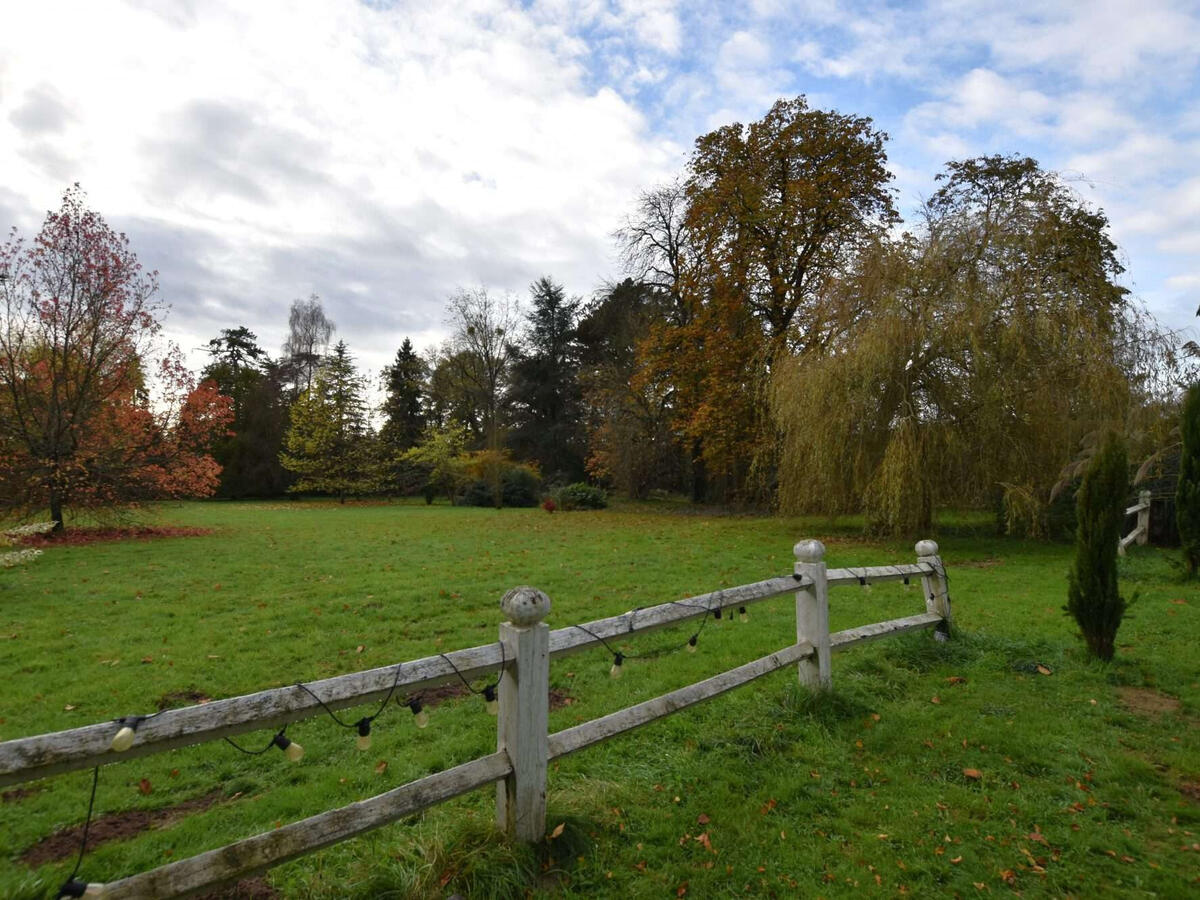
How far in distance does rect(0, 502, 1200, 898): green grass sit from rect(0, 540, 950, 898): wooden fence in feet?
1.13

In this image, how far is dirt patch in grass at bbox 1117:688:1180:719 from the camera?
14.9 feet

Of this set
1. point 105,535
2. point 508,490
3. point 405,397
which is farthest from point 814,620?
point 405,397

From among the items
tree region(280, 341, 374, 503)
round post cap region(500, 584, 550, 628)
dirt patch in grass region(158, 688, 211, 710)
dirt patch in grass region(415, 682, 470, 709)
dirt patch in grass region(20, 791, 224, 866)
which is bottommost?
dirt patch in grass region(20, 791, 224, 866)

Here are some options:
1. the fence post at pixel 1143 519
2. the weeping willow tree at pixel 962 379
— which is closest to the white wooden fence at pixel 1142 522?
the fence post at pixel 1143 519

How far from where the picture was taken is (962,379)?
12.2 metres

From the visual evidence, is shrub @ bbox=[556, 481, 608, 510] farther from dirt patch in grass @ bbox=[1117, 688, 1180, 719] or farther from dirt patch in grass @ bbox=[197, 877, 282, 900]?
dirt patch in grass @ bbox=[197, 877, 282, 900]

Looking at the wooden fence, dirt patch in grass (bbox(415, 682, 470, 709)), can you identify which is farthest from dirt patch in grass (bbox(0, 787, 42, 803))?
the wooden fence

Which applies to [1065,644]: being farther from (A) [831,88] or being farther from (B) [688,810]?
(A) [831,88]

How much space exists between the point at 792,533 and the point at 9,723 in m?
13.9

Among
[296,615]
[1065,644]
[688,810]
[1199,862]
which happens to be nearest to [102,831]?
[688,810]

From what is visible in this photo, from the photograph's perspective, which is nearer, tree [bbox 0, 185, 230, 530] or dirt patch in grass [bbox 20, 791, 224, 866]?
dirt patch in grass [bbox 20, 791, 224, 866]

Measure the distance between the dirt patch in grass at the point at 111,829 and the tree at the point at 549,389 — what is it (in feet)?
97.9

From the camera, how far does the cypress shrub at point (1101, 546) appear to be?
522cm

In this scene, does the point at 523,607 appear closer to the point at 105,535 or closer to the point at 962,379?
the point at 962,379
